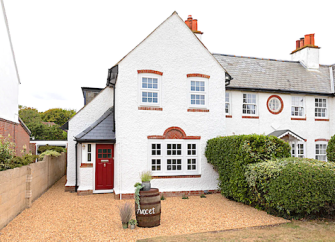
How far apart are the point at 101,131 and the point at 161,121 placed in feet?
10.5

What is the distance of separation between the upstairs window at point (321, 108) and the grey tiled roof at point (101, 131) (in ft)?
42.8

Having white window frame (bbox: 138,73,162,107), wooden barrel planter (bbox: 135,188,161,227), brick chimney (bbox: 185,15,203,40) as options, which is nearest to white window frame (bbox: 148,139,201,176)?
white window frame (bbox: 138,73,162,107)

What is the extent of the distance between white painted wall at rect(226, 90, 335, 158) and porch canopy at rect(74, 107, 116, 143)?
6.65m

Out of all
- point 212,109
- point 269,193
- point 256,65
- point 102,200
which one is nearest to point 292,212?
point 269,193

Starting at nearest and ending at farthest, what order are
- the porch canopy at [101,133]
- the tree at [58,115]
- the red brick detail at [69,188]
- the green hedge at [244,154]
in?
the green hedge at [244,154], the porch canopy at [101,133], the red brick detail at [69,188], the tree at [58,115]

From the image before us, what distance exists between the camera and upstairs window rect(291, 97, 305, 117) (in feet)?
55.1

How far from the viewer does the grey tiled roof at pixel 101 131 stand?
13.0 meters

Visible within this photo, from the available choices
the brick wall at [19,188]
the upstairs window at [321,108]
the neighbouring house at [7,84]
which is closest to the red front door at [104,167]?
the brick wall at [19,188]

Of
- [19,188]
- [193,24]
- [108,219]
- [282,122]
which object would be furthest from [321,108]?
[19,188]

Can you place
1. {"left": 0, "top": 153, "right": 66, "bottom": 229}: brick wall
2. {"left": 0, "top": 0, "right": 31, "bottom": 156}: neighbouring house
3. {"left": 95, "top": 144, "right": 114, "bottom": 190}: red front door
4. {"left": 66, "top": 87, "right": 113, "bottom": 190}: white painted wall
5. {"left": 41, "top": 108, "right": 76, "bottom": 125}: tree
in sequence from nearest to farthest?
{"left": 0, "top": 153, "right": 66, "bottom": 229}: brick wall < {"left": 95, "top": 144, "right": 114, "bottom": 190}: red front door < {"left": 66, "top": 87, "right": 113, "bottom": 190}: white painted wall < {"left": 0, "top": 0, "right": 31, "bottom": 156}: neighbouring house < {"left": 41, "top": 108, "right": 76, "bottom": 125}: tree

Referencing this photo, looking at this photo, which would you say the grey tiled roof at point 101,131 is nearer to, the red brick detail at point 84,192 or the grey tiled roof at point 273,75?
the red brick detail at point 84,192

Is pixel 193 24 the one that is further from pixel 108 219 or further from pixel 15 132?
pixel 15 132

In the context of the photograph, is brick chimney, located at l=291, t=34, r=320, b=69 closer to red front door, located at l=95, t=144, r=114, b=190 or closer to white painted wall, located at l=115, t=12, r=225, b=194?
white painted wall, located at l=115, t=12, r=225, b=194

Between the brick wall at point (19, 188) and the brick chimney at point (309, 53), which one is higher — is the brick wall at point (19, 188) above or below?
below
